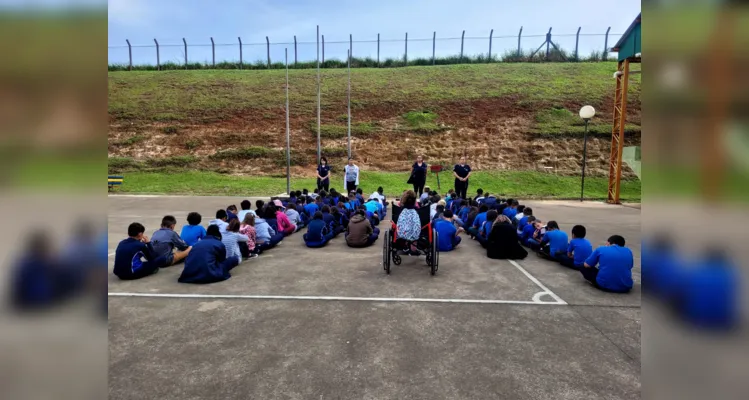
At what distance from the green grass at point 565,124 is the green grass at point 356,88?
3.90ft

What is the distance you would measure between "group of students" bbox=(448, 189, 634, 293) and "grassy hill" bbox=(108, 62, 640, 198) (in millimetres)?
15978

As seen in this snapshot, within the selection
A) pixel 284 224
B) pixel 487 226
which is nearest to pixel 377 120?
pixel 284 224

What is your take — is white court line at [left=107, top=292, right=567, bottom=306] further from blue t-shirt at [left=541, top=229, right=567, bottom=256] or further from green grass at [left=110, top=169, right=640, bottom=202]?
green grass at [left=110, top=169, right=640, bottom=202]

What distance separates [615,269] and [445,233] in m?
2.92

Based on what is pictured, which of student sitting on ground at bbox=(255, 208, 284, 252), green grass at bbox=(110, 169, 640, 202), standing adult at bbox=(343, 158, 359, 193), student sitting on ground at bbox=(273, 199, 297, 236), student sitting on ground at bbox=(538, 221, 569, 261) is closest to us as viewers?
student sitting on ground at bbox=(538, 221, 569, 261)

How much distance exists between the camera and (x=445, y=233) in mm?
7520

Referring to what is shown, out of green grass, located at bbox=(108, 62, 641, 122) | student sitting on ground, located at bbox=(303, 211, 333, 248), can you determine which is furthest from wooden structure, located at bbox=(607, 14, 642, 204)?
green grass, located at bbox=(108, 62, 641, 122)

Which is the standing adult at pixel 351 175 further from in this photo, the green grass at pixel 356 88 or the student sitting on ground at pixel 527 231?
the green grass at pixel 356 88

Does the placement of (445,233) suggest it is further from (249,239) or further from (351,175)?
(351,175)

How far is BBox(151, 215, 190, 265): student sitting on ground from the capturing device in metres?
6.20

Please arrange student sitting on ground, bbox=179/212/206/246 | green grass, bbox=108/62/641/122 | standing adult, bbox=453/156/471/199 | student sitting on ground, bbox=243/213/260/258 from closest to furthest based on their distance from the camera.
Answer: student sitting on ground, bbox=243/213/260/258 < student sitting on ground, bbox=179/212/206/246 < standing adult, bbox=453/156/471/199 < green grass, bbox=108/62/641/122

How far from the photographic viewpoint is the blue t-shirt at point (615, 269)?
17.0ft

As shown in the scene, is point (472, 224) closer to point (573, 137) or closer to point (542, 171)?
point (542, 171)

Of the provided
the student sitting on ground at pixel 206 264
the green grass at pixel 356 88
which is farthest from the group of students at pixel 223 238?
the green grass at pixel 356 88
